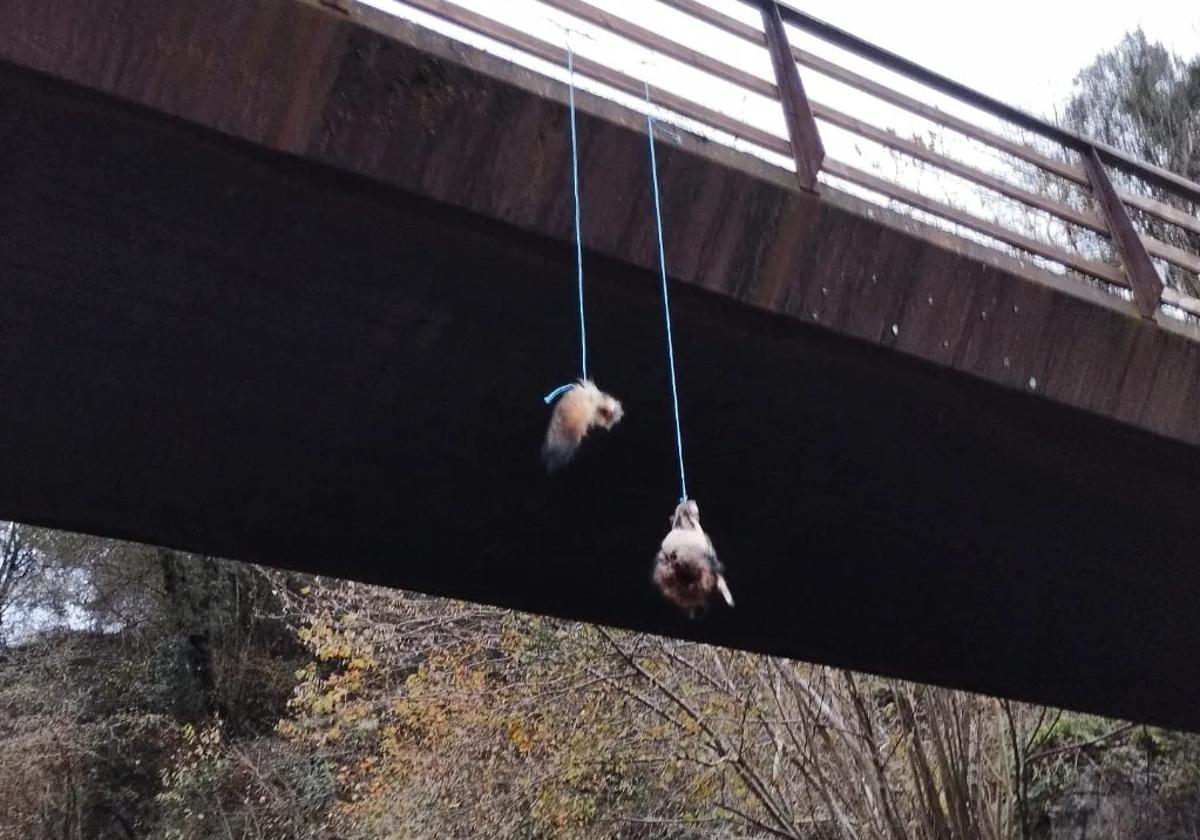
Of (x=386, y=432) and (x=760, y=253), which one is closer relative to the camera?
(x=760, y=253)

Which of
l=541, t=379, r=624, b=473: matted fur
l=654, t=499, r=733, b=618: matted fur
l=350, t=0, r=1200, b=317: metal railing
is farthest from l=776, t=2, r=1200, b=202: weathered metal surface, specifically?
l=654, t=499, r=733, b=618: matted fur

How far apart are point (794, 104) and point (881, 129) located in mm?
397

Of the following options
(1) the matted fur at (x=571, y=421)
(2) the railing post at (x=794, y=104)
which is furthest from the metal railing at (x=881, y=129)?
(1) the matted fur at (x=571, y=421)

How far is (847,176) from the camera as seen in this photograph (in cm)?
363

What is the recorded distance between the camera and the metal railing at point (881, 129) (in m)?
3.33

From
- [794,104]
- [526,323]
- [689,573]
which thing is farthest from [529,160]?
[689,573]

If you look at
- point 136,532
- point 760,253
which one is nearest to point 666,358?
point 760,253

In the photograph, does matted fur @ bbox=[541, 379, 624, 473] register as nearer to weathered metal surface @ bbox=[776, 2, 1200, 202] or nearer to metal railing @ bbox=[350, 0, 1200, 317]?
metal railing @ bbox=[350, 0, 1200, 317]

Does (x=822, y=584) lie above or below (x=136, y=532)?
above

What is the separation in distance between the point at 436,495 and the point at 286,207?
194cm

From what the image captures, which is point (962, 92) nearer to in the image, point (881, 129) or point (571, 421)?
point (881, 129)

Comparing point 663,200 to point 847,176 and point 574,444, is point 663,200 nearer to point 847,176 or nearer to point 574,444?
point 847,176

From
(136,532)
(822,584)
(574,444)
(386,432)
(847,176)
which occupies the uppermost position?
(847,176)

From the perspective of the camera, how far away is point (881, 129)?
387 cm
